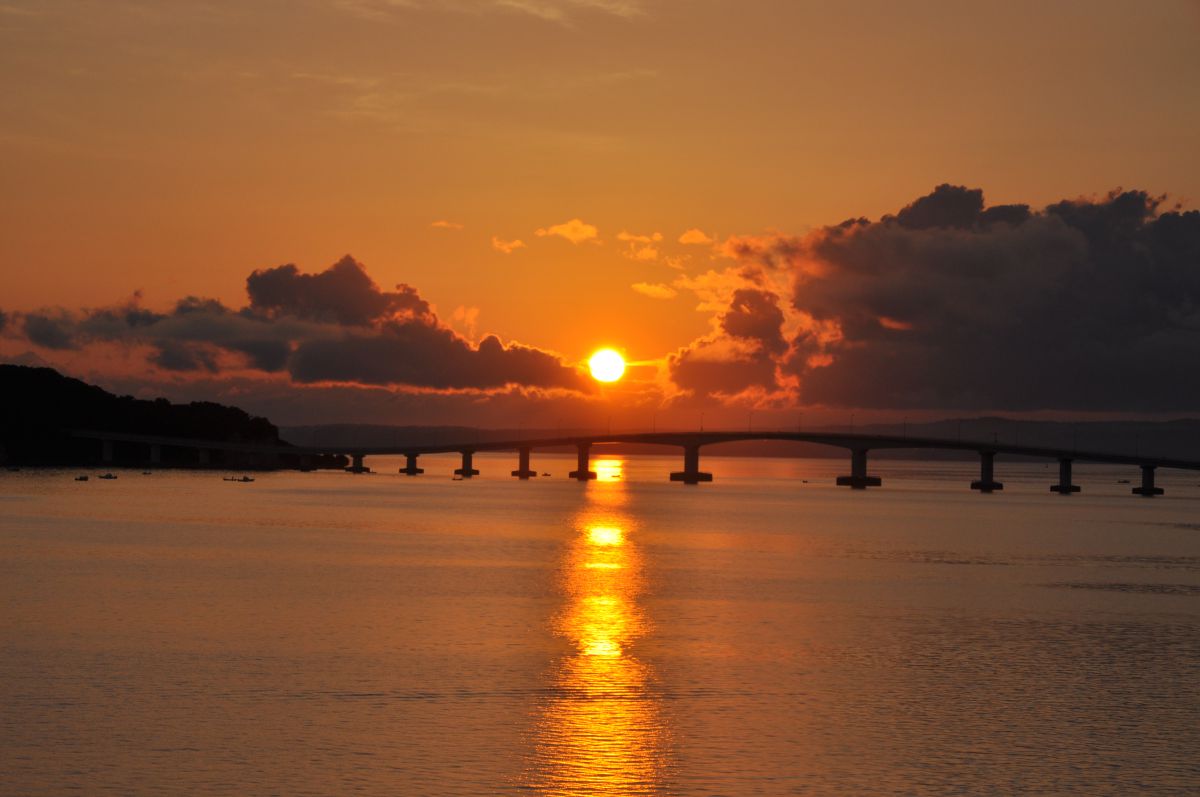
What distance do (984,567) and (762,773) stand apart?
67491mm

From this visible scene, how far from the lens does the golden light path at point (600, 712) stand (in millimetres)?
30344

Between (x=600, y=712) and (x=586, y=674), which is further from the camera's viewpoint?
(x=586, y=674)

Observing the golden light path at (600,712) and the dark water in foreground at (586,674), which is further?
the dark water in foreground at (586,674)

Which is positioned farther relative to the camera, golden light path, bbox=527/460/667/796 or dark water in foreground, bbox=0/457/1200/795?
dark water in foreground, bbox=0/457/1200/795

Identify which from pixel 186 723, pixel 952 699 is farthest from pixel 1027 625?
pixel 186 723

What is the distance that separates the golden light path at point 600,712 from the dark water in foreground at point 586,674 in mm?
130

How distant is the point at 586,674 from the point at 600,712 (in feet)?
22.7

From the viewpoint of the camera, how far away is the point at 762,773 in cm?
3156

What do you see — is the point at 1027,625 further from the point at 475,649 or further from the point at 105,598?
the point at 105,598

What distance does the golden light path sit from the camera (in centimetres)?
3034

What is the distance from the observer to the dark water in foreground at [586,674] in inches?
1235

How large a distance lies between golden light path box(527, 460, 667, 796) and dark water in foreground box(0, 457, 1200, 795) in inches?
5.1

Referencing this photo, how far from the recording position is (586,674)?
4478 cm

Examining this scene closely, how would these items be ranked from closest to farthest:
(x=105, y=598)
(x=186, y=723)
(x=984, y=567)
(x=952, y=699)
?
(x=186, y=723) < (x=952, y=699) < (x=105, y=598) < (x=984, y=567)
